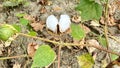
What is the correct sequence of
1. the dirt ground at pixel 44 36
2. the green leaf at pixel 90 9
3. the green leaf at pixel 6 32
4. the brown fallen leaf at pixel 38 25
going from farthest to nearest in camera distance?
the brown fallen leaf at pixel 38 25 → the dirt ground at pixel 44 36 → the green leaf at pixel 90 9 → the green leaf at pixel 6 32

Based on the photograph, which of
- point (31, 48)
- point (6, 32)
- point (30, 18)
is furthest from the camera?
point (30, 18)

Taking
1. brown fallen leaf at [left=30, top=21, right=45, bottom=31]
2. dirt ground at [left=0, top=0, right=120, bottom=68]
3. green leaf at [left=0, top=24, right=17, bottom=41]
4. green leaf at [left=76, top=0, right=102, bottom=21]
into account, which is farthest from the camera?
brown fallen leaf at [left=30, top=21, right=45, bottom=31]

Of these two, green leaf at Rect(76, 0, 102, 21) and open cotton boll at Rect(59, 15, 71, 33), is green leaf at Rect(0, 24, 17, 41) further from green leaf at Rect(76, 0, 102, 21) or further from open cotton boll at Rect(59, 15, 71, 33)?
green leaf at Rect(76, 0, 102, 21)

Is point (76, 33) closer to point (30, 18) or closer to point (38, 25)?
point (38, 25)

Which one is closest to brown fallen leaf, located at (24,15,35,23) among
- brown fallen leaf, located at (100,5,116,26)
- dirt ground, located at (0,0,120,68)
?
dirt ground, located at (0,0,120,68)

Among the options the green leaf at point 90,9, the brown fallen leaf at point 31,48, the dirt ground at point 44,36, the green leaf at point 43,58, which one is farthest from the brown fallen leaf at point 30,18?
the green leaf at point 43,58

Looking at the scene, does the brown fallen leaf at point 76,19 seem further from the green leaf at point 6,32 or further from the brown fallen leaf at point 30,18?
the green leaf at point 6,32

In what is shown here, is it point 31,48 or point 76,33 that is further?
point 31,48

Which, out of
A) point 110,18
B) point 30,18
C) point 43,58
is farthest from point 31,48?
point 43,58

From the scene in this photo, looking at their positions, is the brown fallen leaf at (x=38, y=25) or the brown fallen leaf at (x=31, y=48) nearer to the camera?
the brown fallen leaf at (x=31, y=48)
